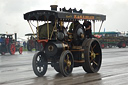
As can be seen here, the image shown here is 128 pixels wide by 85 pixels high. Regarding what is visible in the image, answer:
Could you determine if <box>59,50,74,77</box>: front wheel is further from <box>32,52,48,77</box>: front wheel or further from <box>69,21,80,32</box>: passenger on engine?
<box>69,21,80,32</box>: passenger on engine

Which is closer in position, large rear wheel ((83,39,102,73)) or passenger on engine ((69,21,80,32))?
large rear wheel ((83,39,102,73))

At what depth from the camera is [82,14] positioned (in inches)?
420

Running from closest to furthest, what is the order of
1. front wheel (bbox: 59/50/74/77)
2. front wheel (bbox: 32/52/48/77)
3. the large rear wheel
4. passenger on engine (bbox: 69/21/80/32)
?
front wheel (bbox: 59/50/74/77)
front wheel (bbox: 32/52/48/77)
the large rear wheel
passenger on engine (bbox: 69/21/80/32)

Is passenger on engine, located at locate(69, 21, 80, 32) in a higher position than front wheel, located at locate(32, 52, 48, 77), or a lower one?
higher

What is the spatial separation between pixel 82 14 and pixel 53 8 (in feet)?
3.48

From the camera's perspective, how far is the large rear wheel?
1046 centimetres

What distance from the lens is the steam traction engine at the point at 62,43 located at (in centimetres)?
987

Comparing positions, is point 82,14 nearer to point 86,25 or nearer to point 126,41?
point 86,25

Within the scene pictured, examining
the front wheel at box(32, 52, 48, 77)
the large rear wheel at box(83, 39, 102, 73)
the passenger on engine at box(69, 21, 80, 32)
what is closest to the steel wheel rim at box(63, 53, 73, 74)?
the large rear wheel at box(83, 39, 102, 73)

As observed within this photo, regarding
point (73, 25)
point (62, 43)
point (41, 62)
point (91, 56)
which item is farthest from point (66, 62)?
point (73, 25)

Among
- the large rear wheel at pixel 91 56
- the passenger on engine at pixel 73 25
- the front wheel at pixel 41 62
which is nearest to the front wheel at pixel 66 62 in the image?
the large rear wheel at pixel 91 56

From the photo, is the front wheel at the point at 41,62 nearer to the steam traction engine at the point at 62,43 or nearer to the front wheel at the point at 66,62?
the steam traction engine at the point at 62,43

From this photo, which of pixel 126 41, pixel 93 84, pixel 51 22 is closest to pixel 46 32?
pixel 51 22

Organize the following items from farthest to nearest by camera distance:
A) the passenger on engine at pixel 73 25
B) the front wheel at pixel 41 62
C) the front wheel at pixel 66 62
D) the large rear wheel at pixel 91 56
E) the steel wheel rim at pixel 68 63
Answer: the passenger on engine at pixel 73 25
the large rear wheel at pixel 91 56
the front wheel at pixel 41 62
the steel wheel rim at pixel 68 63
the front wheel at pixel 66 62
